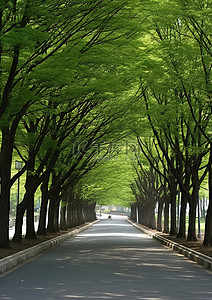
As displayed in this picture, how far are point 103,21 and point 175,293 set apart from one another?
9.68 meters

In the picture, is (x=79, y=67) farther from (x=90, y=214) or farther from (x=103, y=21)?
(x=90, y=214)

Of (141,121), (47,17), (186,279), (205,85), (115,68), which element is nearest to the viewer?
(186,279)

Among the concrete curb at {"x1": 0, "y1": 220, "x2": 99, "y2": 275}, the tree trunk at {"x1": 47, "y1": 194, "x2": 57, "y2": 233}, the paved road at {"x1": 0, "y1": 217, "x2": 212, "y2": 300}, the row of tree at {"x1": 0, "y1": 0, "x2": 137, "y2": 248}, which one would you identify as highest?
the row of tree at {"x1": 0, "y1": 0, "x2": 137, "y2": 248}

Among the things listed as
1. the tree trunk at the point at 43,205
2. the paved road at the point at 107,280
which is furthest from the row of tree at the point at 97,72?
the paved road at the point at 107,280

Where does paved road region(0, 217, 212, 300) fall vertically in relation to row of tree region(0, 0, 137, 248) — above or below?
below

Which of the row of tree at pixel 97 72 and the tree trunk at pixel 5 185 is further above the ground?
the row of tree at pixel 97 72

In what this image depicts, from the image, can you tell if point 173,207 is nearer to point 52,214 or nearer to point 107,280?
point 52,214

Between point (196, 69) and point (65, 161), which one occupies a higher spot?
point (196, 69)

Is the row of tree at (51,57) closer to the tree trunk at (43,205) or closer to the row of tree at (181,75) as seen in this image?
the row of tree at (181,75)

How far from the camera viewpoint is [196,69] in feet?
84.2

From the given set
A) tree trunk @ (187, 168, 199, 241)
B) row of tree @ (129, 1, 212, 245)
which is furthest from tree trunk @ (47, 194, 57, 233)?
tree trunk @ (187, 168, 199, 241)

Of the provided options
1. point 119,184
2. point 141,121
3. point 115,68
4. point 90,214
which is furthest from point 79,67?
point 90,214

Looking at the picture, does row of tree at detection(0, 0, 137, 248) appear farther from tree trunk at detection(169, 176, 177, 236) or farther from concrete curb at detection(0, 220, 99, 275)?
tree trunk at detection(169, 176, 177, 236)

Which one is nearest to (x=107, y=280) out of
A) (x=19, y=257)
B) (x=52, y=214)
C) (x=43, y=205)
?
(x=19, y=257)
